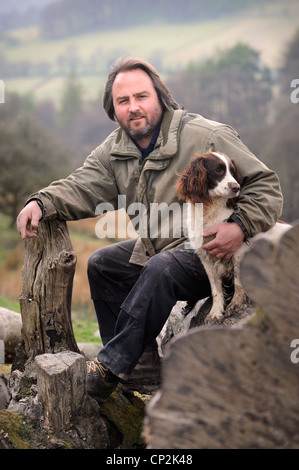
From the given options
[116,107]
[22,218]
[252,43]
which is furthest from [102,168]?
[252,43]

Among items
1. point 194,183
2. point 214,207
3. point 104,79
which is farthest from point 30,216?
point 104,79

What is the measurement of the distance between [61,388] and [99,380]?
0.29 m

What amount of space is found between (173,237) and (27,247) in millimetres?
1166

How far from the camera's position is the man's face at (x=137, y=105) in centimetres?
452

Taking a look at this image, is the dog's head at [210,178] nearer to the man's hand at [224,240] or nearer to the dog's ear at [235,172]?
the dog's ear at [235,172]

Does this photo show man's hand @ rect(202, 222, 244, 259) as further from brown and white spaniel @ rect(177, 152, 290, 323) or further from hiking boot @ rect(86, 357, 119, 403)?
hiking boot @ rect(86, 357, 119, 403)

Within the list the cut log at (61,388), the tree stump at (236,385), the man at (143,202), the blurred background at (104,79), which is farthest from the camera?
the blurred background at (104,79)

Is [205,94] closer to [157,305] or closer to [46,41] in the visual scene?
[157,305]

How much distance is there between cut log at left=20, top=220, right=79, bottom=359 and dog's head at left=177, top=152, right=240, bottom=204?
1.09 m

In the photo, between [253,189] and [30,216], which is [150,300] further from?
[30,216]

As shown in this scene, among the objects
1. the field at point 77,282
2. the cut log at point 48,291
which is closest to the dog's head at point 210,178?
the cut log at point 48,291

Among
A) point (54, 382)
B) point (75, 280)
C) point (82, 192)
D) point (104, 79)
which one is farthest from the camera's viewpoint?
point (104, 79)

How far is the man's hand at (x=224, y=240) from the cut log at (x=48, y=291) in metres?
1.12

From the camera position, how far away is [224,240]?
12.6ft
